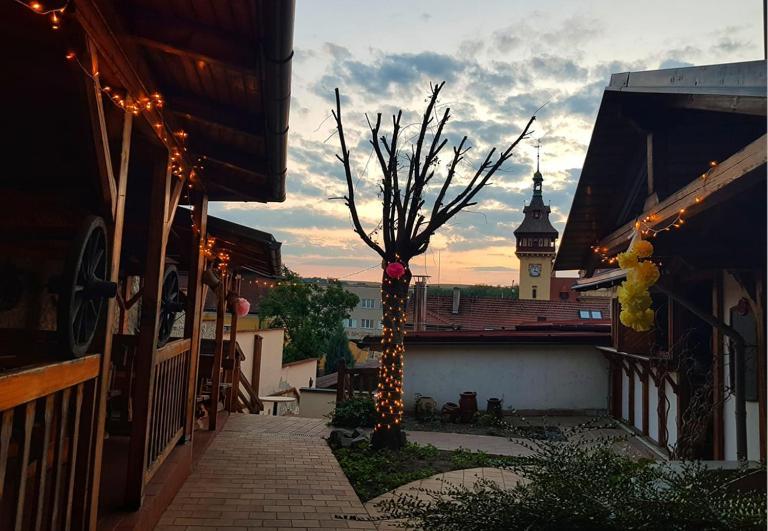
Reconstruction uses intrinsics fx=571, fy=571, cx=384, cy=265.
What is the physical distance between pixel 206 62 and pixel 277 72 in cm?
57

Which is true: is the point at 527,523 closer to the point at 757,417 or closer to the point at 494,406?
the point at 757,417

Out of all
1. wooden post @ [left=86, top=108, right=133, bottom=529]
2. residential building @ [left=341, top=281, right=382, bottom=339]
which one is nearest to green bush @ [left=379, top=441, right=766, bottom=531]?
wooden post @ [left=86, top=108, right=133, bottom=529]

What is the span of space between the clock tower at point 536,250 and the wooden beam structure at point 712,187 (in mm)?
43125

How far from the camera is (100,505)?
356cm

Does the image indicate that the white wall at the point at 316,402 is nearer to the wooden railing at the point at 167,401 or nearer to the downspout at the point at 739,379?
the wooden railing at the point at 167,401

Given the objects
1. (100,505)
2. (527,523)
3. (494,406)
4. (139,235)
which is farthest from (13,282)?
(494,406)

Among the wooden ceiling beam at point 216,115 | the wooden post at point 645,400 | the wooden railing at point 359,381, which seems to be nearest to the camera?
the wooden ceiling beam at point 216,115

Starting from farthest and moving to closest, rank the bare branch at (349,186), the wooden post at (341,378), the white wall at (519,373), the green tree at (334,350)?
1. the green tree at (334,350)
2. the white wall at (519,373)
3. the wooden post at (341,378)
4. the bare branch at (349,186)

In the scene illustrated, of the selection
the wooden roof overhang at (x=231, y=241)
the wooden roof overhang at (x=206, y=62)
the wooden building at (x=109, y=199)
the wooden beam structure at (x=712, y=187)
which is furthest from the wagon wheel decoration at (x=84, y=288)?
the wooden roof overhang at (x=231, y=241)

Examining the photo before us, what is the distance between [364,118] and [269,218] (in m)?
16.7

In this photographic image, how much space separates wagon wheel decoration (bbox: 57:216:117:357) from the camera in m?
2.38

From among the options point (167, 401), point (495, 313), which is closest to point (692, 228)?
point (167, 401)

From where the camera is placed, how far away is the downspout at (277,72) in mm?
2494

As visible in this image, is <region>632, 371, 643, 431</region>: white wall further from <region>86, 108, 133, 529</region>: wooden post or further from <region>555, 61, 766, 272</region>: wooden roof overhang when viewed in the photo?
<region>86, 108, 133, 529</region>: wooden post
